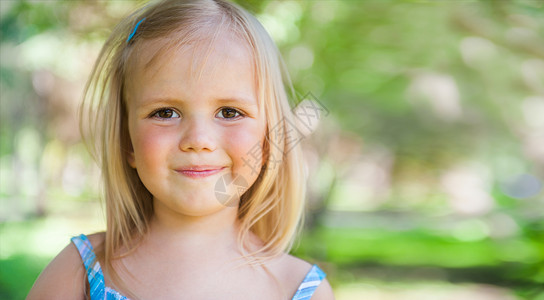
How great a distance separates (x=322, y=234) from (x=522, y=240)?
2.41 m

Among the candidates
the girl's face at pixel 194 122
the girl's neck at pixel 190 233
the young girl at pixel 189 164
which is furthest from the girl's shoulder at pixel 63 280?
the girl's face at pixel 194 122

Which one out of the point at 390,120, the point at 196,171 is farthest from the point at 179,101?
the point at 390,120

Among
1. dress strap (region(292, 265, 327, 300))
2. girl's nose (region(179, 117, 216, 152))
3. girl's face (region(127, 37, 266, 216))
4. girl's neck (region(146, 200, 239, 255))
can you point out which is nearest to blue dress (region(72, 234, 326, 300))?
dress strap (region(292, 265, 327, 300))

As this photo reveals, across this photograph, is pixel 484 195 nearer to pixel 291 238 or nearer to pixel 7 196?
pixel 291 238

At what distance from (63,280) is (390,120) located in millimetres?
12648

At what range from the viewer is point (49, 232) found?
9.83m

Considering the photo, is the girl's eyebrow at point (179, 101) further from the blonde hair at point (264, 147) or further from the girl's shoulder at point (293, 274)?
the girl's shoulder at point (293, 274)

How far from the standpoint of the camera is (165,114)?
1362 mm

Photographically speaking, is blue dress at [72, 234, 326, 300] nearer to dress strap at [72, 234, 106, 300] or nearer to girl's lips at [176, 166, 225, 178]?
dress strap at [72, 234, 106, 300]

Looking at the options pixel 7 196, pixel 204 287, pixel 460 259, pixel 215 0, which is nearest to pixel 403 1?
pixel 215 0

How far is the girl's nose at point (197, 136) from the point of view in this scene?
4.26 ft

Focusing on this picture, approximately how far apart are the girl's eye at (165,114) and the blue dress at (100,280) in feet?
1.42

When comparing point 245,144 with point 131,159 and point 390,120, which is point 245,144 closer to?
point 131,159

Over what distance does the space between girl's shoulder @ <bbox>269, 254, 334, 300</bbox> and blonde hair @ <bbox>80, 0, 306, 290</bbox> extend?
0.04m
